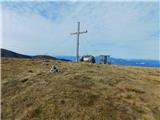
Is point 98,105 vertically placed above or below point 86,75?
below

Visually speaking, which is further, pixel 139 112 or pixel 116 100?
pixel 116 100

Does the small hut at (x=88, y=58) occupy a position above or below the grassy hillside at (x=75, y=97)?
above

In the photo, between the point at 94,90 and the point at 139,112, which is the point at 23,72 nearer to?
the point at 94,90

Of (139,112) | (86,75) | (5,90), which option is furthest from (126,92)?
(5,90)

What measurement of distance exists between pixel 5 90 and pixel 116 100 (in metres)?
6.52

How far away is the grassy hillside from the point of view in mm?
12812

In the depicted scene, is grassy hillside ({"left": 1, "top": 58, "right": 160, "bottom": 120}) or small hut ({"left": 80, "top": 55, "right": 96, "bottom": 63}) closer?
grassy hillside ({"left": 1, "top": 58, "right": 160, "bottom": 120})

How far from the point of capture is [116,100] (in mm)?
14438

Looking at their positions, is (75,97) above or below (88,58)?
below

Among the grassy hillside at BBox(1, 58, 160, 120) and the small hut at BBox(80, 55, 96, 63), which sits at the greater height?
the small hut at BBox(80, 55, 96, 63)

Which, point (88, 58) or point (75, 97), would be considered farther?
point (88, 58)

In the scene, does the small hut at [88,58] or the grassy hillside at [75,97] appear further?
the small hut at [88,58]

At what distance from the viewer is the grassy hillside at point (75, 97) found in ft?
42.0

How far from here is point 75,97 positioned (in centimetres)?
1419
